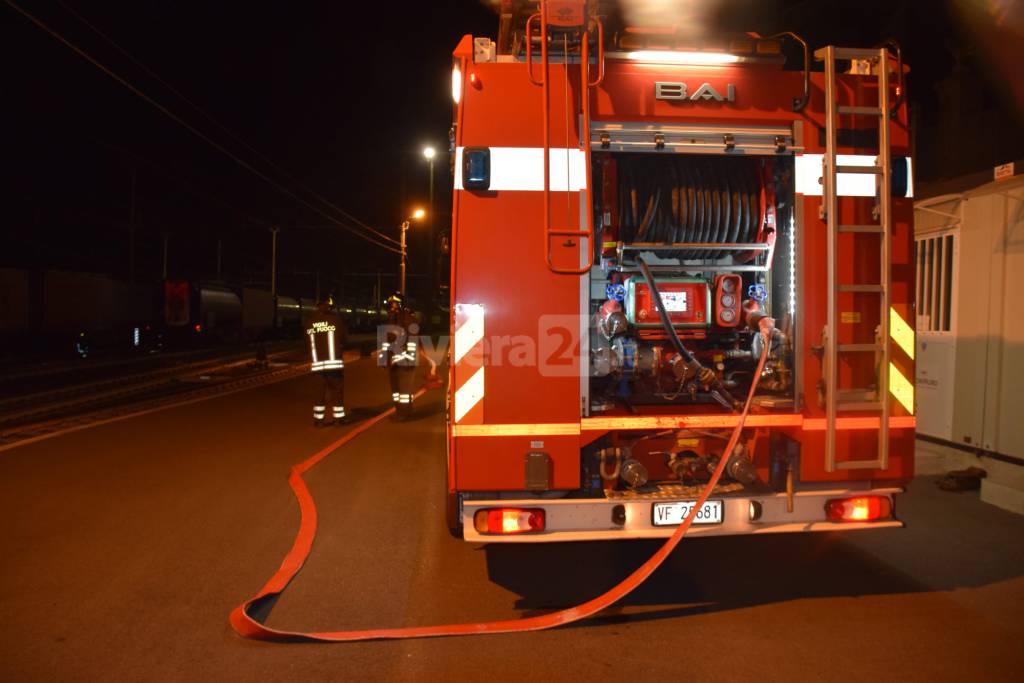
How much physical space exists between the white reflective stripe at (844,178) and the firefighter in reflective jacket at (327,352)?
7.54 metres

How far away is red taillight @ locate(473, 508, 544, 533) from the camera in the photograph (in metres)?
3.88

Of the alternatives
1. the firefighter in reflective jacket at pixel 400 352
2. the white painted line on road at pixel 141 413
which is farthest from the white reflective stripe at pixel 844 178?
the white painted line on road at pixel 141 413

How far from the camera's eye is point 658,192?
4.55 m

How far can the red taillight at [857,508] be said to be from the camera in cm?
404

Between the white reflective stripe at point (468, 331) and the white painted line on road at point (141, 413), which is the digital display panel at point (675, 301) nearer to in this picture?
the white reflective stripe at point (468, 331)

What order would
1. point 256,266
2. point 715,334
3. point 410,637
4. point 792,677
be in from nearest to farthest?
point 792,677 < point 410,637 < point 715,334 < point 256,266

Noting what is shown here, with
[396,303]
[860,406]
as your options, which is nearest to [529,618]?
[860,406]

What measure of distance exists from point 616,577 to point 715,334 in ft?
5.59

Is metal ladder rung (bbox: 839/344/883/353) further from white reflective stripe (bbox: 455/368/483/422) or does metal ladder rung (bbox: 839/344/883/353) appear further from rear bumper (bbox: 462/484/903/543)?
white reflective stripe (bbox: 455/368/483/422)

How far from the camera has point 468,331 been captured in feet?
12.5

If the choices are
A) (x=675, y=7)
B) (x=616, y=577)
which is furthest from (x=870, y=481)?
(x=675, y=7)

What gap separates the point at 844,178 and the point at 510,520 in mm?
2525

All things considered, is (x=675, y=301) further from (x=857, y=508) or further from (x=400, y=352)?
(x=400, y=352)

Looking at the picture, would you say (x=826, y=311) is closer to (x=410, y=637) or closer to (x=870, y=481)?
(x=870, y=481)
